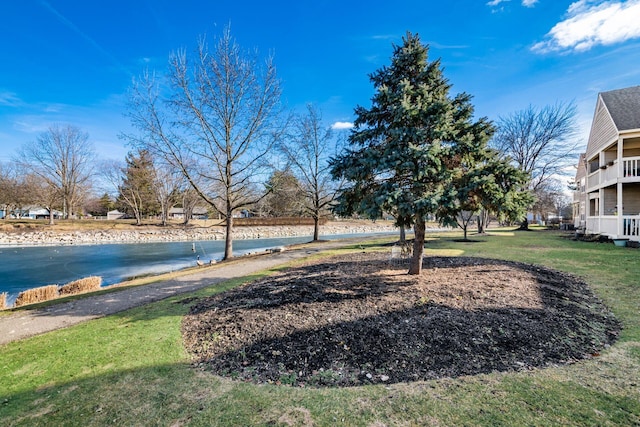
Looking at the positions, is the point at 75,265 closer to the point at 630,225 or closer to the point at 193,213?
the point at 630,225

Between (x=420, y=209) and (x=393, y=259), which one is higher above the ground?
(x=420, y=209)

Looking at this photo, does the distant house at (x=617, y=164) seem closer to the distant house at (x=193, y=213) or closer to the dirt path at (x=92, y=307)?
the dirt path at (x=92, y=307)

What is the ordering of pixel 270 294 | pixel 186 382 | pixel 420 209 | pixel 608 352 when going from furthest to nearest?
pixel 270 294
pixel 420 209
pixel 608 352
pixel 186 382

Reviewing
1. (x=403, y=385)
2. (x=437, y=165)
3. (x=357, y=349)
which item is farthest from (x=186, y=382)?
(x=437, y=165)

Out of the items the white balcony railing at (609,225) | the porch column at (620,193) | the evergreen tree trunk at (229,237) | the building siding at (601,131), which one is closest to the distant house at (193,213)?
the evergreen tree trunk at (229,237)

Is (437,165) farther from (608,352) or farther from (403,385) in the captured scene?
(403,385)

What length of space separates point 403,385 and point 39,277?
15740 millimetres

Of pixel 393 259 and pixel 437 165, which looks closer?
pixel 437 165

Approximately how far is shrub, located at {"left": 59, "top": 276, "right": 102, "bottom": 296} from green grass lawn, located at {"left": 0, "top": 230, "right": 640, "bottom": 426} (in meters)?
5.85

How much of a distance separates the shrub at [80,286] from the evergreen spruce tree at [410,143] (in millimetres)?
8563

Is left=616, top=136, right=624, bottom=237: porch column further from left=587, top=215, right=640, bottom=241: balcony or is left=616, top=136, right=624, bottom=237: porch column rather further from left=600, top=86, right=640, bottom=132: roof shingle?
left=600, top=86, right=640, bottom=132: roof shingle

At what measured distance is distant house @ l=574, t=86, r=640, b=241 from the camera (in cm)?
1295

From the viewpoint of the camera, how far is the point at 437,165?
5.57 m

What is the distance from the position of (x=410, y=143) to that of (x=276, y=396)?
463cm
